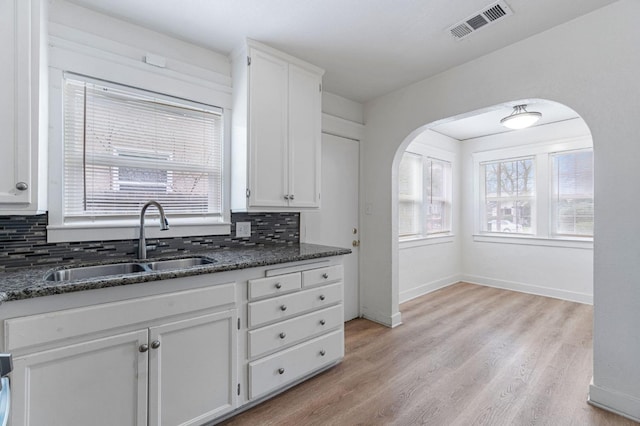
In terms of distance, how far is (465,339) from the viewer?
287 centimetres

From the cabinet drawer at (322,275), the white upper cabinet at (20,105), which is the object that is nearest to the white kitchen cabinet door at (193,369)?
the cabinet drawer at (322,275)

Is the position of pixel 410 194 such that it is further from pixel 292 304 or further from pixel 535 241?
pixel 292 304

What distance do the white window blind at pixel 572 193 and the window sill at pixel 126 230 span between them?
452cm

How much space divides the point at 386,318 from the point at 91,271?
266 cm

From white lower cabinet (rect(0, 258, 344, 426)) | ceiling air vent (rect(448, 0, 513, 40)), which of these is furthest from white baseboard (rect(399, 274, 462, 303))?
ceiling air vent (rect(448, 0, 513, 40))

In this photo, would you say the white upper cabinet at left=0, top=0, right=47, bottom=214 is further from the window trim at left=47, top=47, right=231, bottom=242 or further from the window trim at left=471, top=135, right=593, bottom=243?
the window trim at left=471, top=135, right=593, bottom=243

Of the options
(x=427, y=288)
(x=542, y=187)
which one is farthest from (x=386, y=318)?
(x=542, y=187)

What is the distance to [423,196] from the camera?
4457mm

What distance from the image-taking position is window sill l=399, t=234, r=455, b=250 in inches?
161

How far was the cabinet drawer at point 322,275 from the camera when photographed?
211cm

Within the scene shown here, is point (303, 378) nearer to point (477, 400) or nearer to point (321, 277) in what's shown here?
point (321, 277)

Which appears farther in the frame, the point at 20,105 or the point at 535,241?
the point at 535,241

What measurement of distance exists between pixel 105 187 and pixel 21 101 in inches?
25.6

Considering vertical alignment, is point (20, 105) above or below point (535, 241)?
above
